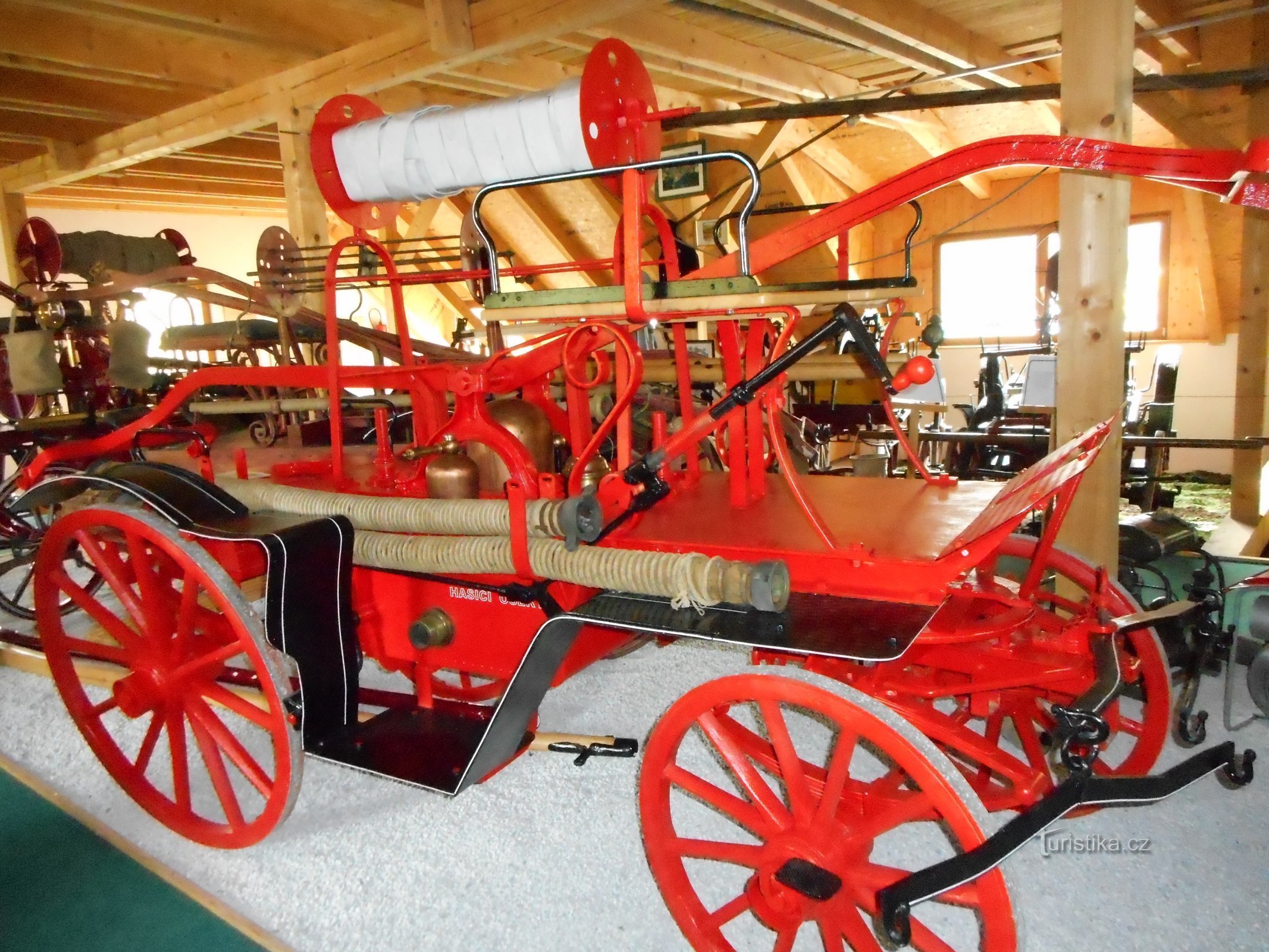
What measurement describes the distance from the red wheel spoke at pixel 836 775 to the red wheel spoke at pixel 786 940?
237 mm

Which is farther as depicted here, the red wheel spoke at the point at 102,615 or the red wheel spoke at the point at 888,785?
the red wheel spoke at the point at 102,615

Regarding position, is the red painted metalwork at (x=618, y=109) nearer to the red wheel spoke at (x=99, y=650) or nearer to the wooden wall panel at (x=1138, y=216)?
the red wheel spoke at (x=99, y=650)

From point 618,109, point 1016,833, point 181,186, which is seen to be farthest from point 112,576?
point 181,186

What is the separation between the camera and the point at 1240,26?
4.78 m

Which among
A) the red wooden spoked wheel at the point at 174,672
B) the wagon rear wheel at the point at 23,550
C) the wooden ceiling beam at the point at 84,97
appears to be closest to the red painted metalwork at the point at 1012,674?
the red wooden spoked wheel at the point at 174,672

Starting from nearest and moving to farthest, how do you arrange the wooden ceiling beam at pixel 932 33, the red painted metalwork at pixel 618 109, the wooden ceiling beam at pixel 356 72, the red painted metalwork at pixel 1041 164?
the red painted metalwork at pixel 1041 164 → the red painted metalwork at pixel 618 109 → the wooden ceiling beam at pixel 356 72 → the wooden ceiling beam at pixel 932 33

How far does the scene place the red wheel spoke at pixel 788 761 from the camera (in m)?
1.55

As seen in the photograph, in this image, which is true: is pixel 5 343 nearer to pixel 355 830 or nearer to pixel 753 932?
pixel 355 830

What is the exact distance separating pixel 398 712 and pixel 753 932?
1.15 meters

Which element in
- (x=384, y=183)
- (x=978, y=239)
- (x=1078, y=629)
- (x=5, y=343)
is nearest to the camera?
(x=1078, y=629)

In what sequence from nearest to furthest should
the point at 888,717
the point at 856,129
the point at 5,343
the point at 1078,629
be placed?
the point at 888,717 → the point at 1078,629 → the point at 5,343 → the point at 856,129

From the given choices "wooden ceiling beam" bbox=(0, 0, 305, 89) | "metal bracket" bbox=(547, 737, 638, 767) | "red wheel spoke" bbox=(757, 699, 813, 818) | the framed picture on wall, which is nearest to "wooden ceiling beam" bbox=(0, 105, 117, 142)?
"wooden ceiling beam" bbox=(0, 0, 305, 89)

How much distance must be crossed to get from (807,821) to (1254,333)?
4787 mm

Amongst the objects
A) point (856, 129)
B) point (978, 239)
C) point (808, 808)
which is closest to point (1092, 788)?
point (808, 808)
